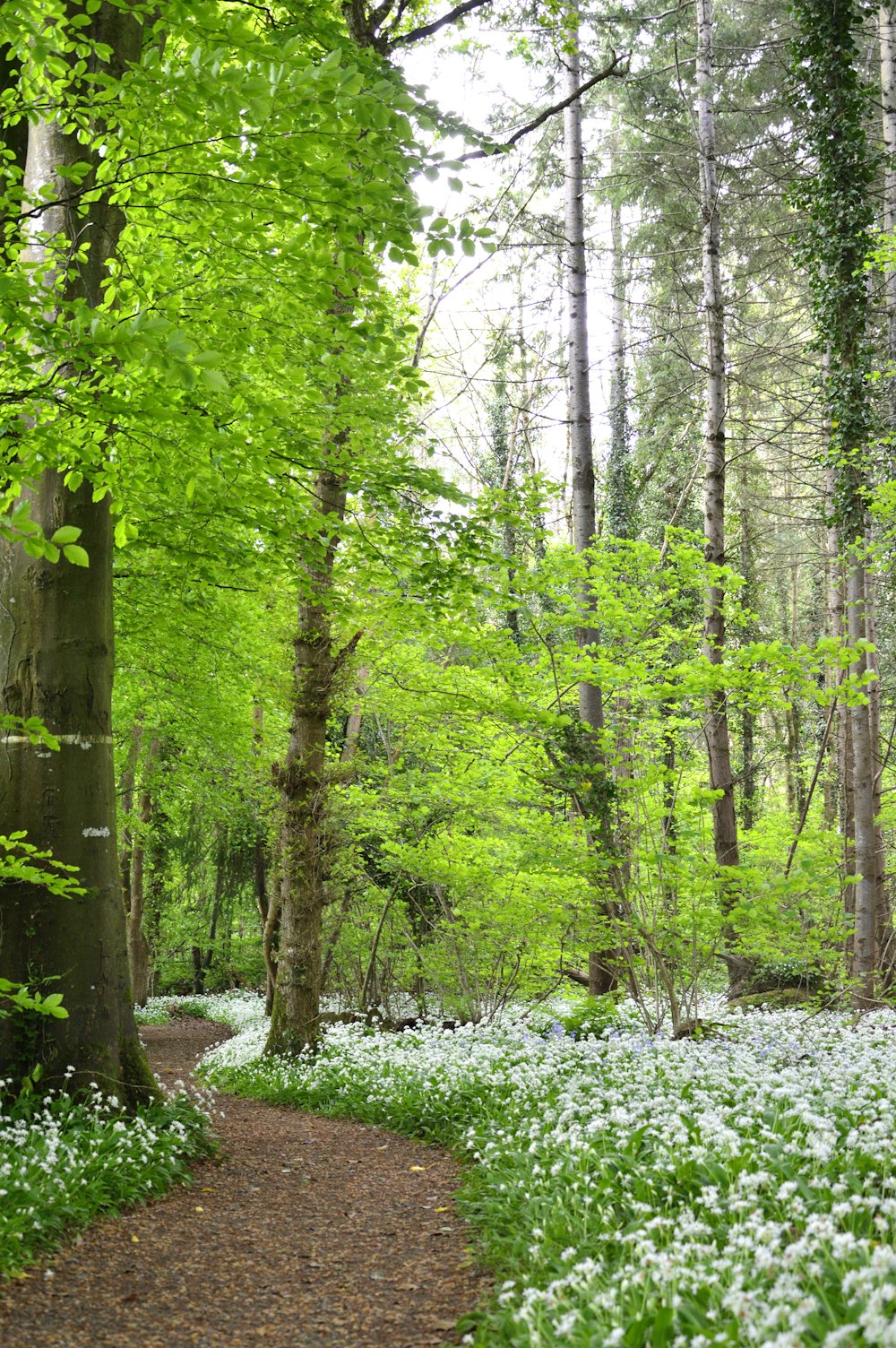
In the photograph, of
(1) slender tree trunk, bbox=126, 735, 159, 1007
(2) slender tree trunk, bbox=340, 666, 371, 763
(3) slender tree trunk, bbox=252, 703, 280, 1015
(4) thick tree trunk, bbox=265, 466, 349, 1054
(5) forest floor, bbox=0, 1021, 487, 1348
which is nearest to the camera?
(5) forest floor, bbox=0, 1021, 487, 1348

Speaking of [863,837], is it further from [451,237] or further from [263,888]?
[263,888]

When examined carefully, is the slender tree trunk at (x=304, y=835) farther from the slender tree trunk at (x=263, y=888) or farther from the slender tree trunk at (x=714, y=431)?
the slender tree trunk at (x=714, y=431)

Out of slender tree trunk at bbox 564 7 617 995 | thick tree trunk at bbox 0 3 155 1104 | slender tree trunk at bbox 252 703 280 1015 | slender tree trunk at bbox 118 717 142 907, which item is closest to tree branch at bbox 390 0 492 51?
slender tree trunk at bbox 564 7 617 995

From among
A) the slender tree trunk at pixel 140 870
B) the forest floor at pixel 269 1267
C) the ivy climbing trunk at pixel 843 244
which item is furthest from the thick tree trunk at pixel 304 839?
the slender tree trunk at pixel 140 870

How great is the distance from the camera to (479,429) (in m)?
26.0

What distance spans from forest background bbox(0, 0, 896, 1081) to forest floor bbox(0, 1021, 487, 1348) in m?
1.17

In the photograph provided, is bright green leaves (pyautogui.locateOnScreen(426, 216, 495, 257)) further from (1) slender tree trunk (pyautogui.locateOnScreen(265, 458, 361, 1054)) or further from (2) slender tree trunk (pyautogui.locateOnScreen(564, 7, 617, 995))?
(1) slender tree trunk (pyautogui.locateOnScreen(265, 458, 361, 1054))

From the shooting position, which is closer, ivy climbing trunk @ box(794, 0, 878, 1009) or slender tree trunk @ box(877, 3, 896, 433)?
ivy climbing trunk @ box(794, 0, 878, 1009)

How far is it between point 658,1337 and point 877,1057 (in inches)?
182

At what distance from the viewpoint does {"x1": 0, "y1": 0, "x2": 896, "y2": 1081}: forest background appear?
427 centimetres

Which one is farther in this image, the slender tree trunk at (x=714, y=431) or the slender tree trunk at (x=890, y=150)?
the slender tree trunk at (x=890, y=150)

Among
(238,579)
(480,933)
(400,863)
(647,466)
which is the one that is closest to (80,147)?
(238,579)

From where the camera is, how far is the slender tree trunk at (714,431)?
12133mm

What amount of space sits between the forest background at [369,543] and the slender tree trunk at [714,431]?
70 mm
